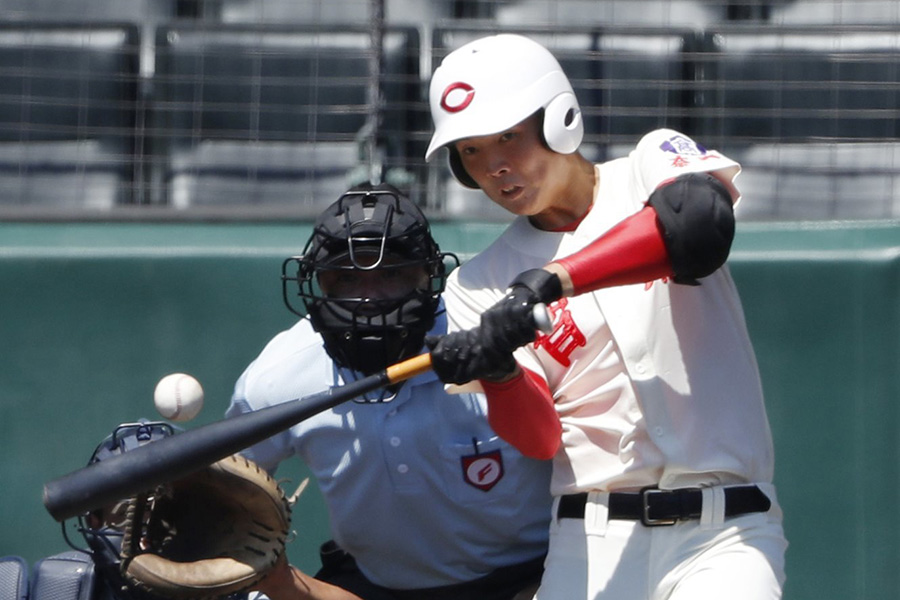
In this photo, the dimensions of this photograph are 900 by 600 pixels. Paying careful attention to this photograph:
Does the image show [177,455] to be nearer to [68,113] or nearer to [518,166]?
[518,166]

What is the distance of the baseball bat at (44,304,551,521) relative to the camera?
176cm

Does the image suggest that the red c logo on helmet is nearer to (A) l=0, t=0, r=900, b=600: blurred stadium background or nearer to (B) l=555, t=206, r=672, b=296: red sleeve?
(B) l=555, t=206, r=672, b=296: red sleeve

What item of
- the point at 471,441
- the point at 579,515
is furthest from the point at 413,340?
the point at 579,515

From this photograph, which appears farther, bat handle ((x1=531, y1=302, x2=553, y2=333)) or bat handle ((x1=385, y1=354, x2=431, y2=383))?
bat handle ((x1=385, y1=354, x2=431, y2=383))

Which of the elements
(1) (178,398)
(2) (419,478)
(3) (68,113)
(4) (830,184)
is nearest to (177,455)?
(1) (178,398)

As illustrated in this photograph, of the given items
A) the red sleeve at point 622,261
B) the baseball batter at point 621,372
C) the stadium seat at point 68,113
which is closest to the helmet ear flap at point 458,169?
the baseball batter at point 621,372

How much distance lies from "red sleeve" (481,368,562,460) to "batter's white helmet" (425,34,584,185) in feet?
1.15

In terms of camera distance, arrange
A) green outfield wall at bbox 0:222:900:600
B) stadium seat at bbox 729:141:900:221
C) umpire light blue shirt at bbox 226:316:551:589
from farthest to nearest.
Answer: stadium seat at bbox 729:141:900:221, green outfield wall at bbox 0:222:900:600, umpire light blue shirt at bbox 226:316:551:589

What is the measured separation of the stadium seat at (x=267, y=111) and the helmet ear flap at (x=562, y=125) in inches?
42.2

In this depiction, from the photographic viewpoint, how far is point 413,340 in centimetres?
205

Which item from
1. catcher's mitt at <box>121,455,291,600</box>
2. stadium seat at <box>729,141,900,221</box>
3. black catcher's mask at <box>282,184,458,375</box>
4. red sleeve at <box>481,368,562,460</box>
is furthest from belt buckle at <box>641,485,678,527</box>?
stadium seat at <box>729,141,900,221</box>

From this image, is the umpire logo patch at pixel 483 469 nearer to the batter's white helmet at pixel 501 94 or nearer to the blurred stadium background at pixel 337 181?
the batter's white helmet at pixel 501 94

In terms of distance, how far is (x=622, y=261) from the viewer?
177 cm

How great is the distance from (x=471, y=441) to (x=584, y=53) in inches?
47.4
